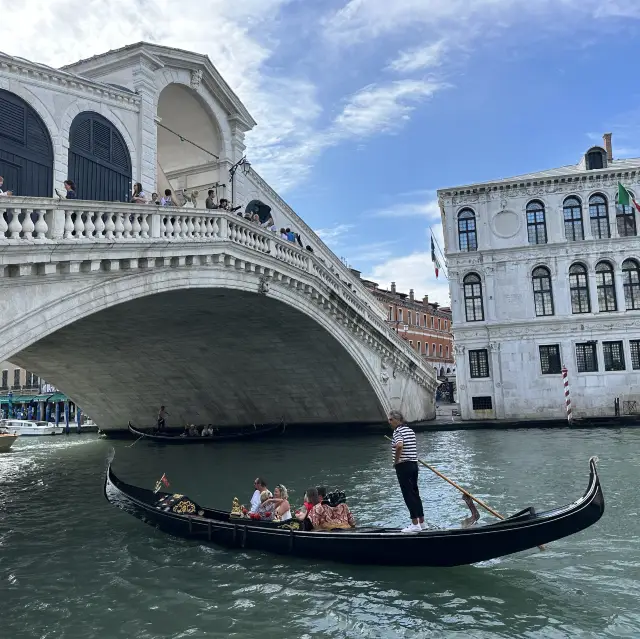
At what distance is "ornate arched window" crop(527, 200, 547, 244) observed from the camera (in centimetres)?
1931

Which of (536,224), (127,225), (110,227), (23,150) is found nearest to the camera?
(110,227)

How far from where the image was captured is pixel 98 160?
9633 millimetres

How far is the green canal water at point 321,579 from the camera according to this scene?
4391 mm

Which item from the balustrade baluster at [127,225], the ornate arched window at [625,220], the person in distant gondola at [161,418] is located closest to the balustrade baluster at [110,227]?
the balustrade baluster at [127,225]

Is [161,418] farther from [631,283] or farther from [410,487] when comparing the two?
[410,487]

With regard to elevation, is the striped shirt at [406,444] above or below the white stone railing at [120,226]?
below

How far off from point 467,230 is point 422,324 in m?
19.4

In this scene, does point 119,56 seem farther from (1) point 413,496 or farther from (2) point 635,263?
(2) point 635,263

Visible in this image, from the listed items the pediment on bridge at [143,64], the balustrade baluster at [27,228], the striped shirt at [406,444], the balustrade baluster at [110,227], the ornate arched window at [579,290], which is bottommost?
the striped shirt at [406,444]

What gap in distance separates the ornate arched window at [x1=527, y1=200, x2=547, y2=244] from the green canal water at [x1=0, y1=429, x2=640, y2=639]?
34.1 feet

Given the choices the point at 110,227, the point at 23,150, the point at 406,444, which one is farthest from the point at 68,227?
the point at 406,444

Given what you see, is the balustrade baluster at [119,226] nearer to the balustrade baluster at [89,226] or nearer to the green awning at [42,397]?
the balustrade baluster at [89,226]

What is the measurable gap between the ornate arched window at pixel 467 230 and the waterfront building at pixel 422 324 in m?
14.3

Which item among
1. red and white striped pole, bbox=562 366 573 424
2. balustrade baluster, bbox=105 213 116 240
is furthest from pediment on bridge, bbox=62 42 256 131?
red and white striped pole, bbox=562 366 573 424
